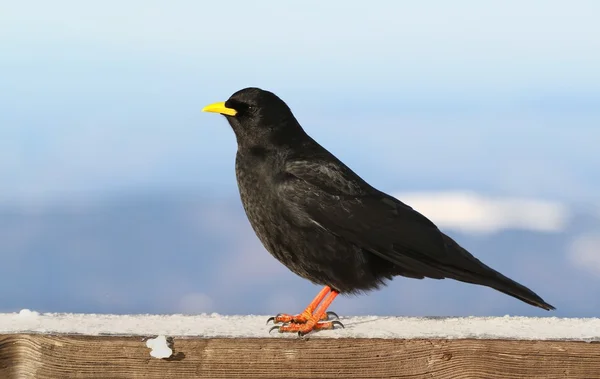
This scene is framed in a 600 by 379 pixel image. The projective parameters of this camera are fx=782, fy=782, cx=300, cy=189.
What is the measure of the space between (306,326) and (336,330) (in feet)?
0.52

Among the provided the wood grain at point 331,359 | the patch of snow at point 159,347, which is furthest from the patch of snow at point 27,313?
the patch of snow at point 159,347

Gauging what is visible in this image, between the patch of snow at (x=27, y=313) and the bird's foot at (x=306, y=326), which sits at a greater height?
the patch of snow at (x=27, y=313)

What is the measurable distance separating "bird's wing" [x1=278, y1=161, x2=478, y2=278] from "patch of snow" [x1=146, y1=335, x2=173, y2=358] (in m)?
1.27

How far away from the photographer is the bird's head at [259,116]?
4.92 m

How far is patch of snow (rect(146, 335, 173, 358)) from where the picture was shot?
362 cm

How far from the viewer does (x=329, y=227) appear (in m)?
4.56

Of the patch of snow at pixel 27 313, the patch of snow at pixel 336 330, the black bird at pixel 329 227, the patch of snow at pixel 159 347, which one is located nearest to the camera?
the patch of snow at pixel 159 347

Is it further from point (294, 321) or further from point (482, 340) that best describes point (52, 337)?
point (482, 340)

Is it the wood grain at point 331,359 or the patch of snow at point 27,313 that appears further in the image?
the patch of snow at point 27,313

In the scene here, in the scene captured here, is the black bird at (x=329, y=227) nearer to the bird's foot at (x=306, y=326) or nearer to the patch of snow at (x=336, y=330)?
the bird's foot at (x=306, y=326)

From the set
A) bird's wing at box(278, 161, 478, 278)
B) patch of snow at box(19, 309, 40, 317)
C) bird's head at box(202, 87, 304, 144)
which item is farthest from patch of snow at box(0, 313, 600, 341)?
bird's head at box(202, 87, 304, 144)

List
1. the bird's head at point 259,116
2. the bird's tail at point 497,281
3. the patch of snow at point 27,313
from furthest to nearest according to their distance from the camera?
1. the bird's head at point 259,116
2. the bird's tail at point 497,281
3. the patch of snow at point 27,313

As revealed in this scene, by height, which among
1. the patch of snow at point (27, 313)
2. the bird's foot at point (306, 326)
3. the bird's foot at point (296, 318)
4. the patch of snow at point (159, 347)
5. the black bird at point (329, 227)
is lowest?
the patch of snow at point (159, 347)

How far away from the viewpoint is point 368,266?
15.0ft
